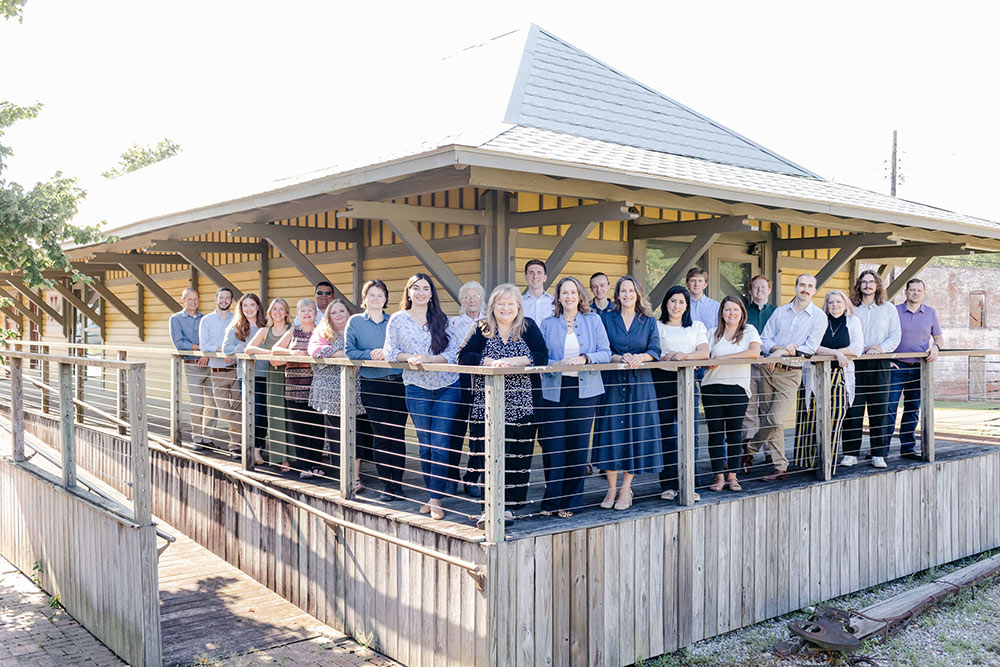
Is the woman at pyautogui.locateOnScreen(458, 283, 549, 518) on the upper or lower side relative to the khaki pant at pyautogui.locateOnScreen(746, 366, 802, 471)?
upper

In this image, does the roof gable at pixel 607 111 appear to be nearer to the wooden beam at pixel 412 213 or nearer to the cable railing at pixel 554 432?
the wooden beam at pixel 412 213

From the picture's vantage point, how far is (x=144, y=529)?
19.0 ft

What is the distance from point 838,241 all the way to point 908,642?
16.1ft

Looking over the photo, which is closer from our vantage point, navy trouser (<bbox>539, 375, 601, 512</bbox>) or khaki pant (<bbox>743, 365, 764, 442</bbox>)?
navy trouser (<bbox>539, 375, 601, 512</bbox>)

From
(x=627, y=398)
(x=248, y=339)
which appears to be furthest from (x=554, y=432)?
(x=248, y=339)

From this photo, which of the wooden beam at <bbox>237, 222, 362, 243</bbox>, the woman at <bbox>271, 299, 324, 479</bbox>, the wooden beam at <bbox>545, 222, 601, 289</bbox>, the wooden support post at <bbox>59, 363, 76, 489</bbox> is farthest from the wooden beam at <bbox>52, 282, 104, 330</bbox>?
the wooden beam at <bbox>545, 222, 601, 289</bbox>

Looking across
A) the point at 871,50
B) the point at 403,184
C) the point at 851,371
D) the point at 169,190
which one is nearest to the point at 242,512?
the point at 403,184

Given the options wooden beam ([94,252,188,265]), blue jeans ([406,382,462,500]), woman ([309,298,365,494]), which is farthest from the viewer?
wooden beam ([94,252,188,265])

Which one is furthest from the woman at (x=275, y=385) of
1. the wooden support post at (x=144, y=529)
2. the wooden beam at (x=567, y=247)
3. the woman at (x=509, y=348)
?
the woman at (x=509, y=348)

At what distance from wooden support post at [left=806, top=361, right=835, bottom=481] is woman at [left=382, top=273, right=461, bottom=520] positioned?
3.01 metres

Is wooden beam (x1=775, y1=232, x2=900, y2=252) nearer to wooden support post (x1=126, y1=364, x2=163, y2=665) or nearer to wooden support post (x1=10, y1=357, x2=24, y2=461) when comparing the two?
wooden support post (x1=126, y1=364, x2=163, y2=665)

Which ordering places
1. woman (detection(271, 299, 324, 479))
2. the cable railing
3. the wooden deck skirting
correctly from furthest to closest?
woman (detection(271, 299, 324, 479)) → the cable railing → the wooden deck skirting

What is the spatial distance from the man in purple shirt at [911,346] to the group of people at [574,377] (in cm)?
2

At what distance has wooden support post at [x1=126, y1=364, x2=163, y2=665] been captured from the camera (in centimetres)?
571
